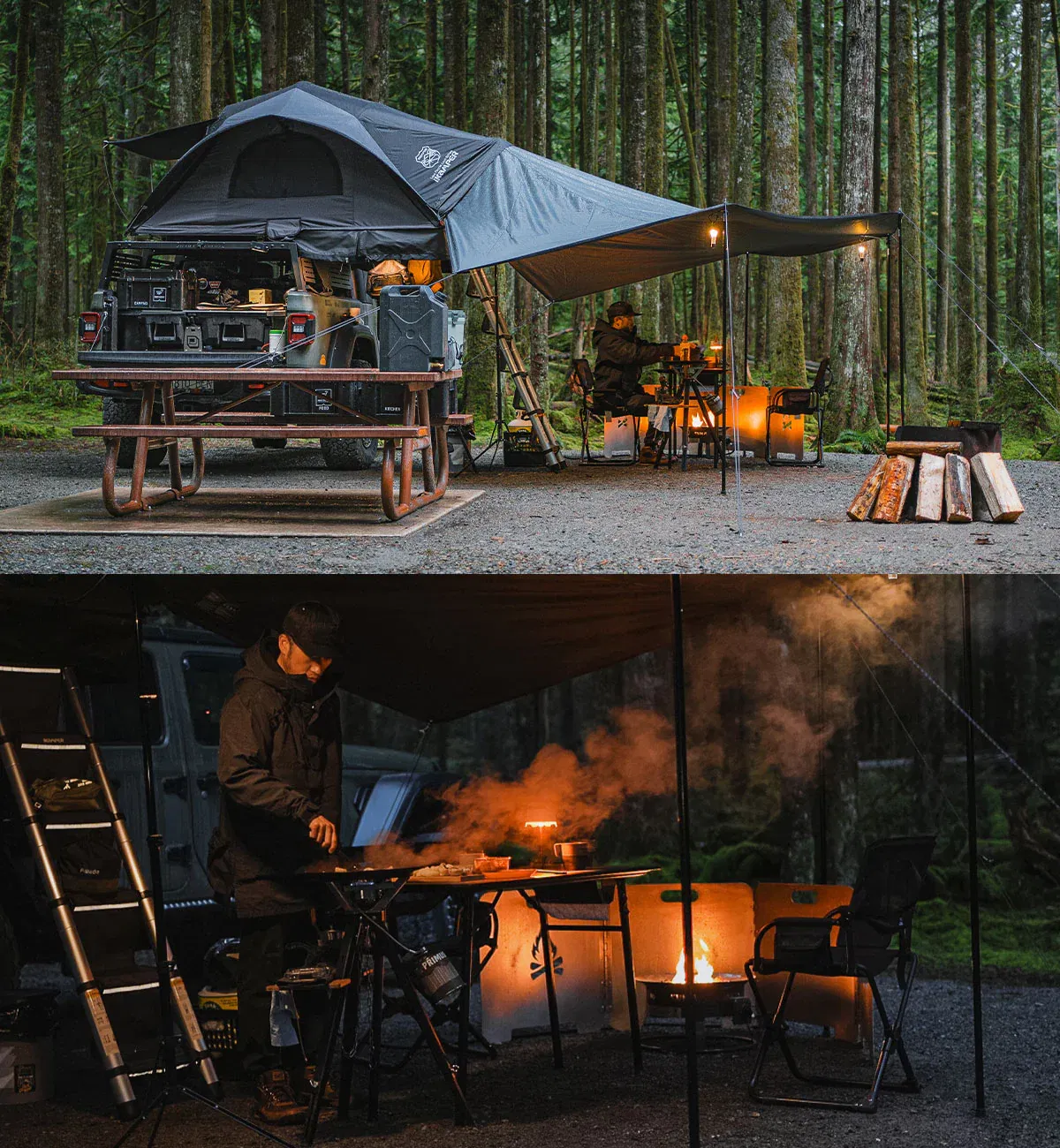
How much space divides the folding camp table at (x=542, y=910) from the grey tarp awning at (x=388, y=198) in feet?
15.0

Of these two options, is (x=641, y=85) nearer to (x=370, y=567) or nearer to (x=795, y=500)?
(x=795, y=500)

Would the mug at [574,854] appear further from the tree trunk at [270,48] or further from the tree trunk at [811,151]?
the tree trunk at [811,151]

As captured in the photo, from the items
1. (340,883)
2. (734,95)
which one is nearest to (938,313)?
(734,95)

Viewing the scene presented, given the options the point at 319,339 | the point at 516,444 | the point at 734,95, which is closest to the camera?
the point at 319,339

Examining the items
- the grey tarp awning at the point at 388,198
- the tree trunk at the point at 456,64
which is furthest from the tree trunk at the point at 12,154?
the grey tarp awning at the point at 388,198

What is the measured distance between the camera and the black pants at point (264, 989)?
430cm

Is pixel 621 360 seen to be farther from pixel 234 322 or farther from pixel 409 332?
pixel 409 332

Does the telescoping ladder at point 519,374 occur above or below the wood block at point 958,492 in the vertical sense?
above

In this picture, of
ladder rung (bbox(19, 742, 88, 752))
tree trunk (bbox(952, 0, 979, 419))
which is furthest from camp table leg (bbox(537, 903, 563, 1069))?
tree trunk (bbox(952, 0, 979, 419))

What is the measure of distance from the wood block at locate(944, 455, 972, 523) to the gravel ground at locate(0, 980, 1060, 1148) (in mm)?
2890

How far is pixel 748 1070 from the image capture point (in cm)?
512

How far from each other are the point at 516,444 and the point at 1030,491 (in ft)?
12.7

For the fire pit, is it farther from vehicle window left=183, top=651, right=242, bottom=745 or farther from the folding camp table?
vehicle window left=183, top=651, right=242, bottom=745

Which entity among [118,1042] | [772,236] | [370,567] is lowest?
[118,1042]
